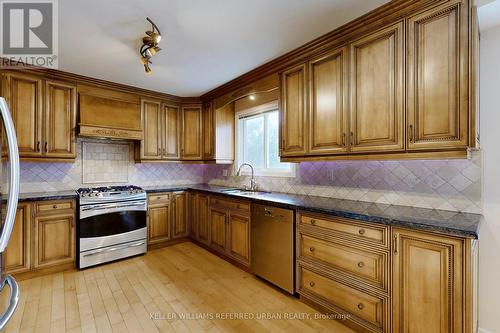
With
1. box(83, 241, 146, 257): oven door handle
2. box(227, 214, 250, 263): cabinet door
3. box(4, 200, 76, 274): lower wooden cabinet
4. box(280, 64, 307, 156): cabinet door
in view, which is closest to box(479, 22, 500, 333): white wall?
box(280, 64, 307, 156): cabinet door

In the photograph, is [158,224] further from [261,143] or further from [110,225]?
[261,143]

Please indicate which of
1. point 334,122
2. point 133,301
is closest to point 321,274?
point 334,122

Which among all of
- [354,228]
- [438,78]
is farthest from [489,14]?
[354,228]

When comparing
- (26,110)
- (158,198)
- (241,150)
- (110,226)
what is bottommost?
(110,226)

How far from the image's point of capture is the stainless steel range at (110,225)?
9.95ft

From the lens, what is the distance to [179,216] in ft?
13.0

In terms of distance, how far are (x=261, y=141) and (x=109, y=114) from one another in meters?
2.22

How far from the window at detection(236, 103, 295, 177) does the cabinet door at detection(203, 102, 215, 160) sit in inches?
17.0

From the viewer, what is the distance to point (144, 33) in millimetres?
2193

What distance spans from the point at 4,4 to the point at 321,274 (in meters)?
3.26

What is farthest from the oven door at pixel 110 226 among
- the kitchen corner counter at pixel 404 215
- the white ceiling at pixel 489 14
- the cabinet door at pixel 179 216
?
the white ceiling at pixel 489 14

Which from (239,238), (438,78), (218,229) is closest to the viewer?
(438,78)

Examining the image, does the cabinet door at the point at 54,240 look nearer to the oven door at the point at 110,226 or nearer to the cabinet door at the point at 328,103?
the oven door at the point at 110,226

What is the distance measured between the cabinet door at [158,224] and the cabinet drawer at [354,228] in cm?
248
